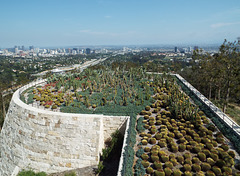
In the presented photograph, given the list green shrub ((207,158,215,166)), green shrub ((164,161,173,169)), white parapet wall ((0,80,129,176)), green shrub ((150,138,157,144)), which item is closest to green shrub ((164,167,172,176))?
green shrub ((164,161,173,169))

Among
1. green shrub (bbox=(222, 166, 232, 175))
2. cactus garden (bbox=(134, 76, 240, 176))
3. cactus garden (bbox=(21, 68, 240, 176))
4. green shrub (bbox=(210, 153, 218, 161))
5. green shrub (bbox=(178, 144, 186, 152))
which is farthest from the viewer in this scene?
green shrub (bbox=(178, 144, 186, 152))

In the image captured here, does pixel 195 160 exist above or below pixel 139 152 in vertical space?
above

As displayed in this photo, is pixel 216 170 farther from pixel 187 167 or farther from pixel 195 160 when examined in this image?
pixel 187 167

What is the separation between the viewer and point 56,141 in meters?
14.1

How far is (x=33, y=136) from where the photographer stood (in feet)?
48.6

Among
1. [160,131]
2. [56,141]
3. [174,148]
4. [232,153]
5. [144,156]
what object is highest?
[232,153]

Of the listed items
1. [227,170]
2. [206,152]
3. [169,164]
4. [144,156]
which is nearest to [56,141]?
[144,156]

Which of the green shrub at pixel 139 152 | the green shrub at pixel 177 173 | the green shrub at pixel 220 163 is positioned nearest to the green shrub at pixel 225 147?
the green shrub at pixel 220 163

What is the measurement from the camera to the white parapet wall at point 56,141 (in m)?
13.8

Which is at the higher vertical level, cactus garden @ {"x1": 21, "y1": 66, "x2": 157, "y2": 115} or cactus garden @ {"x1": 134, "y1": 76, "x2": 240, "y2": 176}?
cactus garden @ {"x1": 21, "y1": 66, "x2": 157, "y2": 115}

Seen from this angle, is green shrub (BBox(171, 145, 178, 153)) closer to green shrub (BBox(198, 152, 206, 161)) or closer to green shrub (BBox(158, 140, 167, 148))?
green shrub (BBox(158, 140, 167, 148))

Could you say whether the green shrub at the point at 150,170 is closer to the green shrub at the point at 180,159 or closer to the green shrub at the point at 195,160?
the green shrub at the point at 180,159

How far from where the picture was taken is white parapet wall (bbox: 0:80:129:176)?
45.4ft

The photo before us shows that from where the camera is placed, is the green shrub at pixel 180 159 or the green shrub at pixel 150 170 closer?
the green shrub at pixel 150 170
